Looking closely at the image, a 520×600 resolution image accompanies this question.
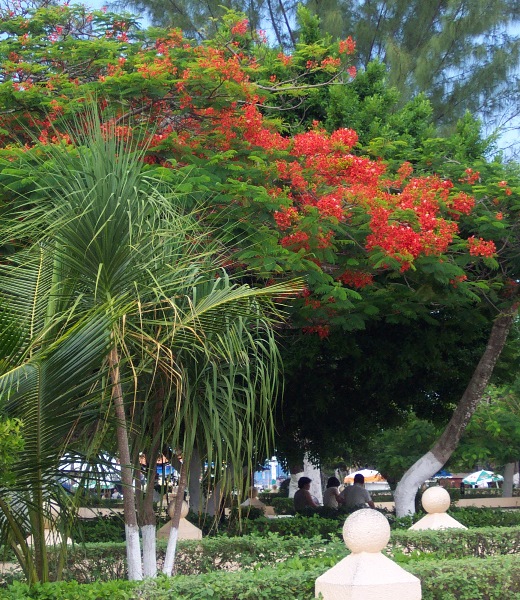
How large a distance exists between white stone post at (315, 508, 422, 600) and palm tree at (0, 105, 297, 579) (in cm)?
162

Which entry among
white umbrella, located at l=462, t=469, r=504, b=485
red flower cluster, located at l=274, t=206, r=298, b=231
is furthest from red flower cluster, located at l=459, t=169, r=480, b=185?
white umbrella, located at l=462, t=469, r=504, b=485

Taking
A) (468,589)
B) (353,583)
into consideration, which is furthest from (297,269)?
(353,583)

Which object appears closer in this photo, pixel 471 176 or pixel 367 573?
pixel 367 573

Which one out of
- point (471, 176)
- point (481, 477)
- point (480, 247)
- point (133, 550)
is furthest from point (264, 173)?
point (481, 477)

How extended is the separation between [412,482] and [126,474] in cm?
743

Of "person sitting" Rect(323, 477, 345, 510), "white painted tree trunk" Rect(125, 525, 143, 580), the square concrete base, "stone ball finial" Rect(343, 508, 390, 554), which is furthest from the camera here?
"person sitting" Rect(323, 477, 345, 510)

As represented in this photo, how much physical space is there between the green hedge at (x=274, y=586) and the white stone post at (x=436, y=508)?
1677 mm

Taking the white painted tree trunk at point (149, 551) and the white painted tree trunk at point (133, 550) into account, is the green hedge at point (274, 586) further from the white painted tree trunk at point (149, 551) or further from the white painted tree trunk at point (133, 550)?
the white painted tree trunk at point (149, 551)

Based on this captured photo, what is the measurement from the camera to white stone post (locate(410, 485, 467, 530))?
24.3ft

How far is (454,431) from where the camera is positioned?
12297 mm

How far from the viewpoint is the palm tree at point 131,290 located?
204 inches

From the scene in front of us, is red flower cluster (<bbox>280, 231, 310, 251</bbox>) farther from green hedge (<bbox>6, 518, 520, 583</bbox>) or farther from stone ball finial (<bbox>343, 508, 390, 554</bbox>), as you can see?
stone ball finial (<bbox>343, 508, 390, 554</bbox>)

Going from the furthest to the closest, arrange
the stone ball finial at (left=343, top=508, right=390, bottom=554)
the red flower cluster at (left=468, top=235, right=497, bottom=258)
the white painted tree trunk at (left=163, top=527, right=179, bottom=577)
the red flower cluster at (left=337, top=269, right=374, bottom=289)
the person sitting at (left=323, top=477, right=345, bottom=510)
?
the person sitting at (left=323, top=477, right=345, bottom=510) → the red flower cluster at (left=468, top=235, right=497, bottom=258) → the red flower cluster at (left=337, top=269, right=374, bottom=289) → the white painted tree trunk at (left=163, top=527, right=179, bottom=577) → the stone ball finial at (left=343, top=508, right=390, bottom=554)

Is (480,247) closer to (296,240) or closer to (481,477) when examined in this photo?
(296,240)
